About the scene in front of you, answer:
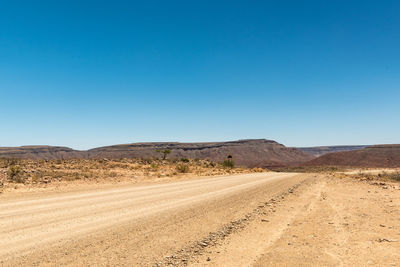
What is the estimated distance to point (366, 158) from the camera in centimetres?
10788

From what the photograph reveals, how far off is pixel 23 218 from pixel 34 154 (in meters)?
149

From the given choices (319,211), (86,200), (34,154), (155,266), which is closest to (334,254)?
(155,266)

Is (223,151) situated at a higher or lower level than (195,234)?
higher

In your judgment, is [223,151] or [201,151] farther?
[201,151]

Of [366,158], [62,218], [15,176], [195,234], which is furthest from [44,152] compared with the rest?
[195,234]

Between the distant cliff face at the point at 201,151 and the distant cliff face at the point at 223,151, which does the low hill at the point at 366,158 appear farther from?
the distant cliff face at the point at 223,151

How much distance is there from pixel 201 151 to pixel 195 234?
153575 mm

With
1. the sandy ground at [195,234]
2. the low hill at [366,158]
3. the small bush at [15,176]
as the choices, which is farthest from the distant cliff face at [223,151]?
the sandy ground at [195,234]

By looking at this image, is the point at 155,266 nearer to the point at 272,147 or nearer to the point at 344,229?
the point at 344,229

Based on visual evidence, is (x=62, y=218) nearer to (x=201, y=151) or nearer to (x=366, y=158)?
(x=366, y=158)

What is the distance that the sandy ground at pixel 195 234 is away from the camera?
17.5ft

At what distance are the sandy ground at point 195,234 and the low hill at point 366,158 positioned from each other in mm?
100583

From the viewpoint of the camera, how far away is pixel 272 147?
555 feet

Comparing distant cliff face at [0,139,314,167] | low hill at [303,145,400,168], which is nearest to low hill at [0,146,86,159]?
distant cliff face at [0,139,314,167]
